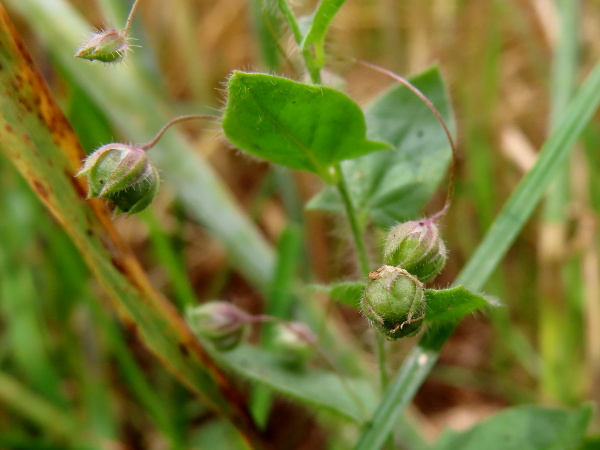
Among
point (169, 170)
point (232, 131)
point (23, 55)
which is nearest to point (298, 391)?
point (232, 131)

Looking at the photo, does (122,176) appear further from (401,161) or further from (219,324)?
(401,161)

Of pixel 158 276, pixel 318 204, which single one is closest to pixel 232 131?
pixel 318 204

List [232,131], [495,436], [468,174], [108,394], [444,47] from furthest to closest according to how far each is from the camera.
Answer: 1. [444,47]
2. [468,174]
3. [108,394]
4. [495,436]
5. [232,131]

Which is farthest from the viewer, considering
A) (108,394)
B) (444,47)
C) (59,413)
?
(444,47)

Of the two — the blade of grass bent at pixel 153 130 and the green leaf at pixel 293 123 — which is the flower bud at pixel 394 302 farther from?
the blade of grass bent at pixel 153 130

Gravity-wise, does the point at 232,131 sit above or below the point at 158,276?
above

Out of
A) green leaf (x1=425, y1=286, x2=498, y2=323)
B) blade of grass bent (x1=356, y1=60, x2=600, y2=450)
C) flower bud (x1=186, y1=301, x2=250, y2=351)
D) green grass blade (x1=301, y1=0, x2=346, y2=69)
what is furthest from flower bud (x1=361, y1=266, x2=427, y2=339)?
flower bud (x1=186, y1=301, x2=250, y2=351)

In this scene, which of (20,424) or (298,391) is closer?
(298,391)

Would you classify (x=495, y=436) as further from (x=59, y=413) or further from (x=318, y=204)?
(x=59, y=413)

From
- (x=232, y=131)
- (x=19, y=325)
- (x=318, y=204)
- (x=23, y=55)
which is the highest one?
(x=23, y=55)
